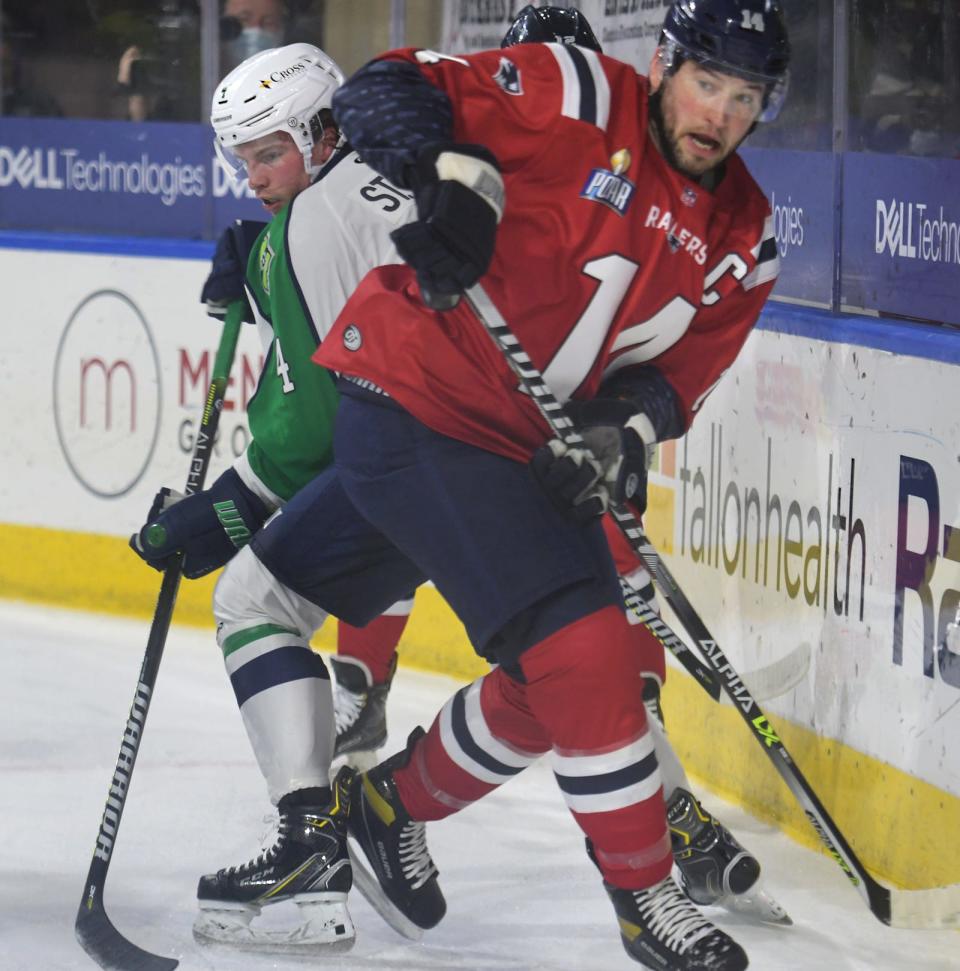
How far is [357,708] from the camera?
3229mm

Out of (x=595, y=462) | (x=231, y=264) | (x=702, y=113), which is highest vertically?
(x=702, y=113)

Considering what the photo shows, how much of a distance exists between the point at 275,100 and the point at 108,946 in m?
1.19

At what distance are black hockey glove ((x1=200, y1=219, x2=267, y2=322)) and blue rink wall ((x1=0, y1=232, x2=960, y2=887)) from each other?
0.91 meters

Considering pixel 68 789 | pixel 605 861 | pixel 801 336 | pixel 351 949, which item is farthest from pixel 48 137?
pixel 605 861

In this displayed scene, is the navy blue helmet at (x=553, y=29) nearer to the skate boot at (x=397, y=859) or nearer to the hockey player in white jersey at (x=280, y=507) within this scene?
the hockey player in white jersey at (x=280, y=507)

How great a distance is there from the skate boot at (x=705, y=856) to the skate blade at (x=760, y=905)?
1 centimetres

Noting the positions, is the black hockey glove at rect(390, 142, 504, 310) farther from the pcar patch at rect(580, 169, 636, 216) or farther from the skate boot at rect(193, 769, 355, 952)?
the skate boot at rect(193, 769, 355, 952)

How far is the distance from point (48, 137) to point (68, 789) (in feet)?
7.20

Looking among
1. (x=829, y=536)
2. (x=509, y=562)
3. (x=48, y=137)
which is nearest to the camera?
(x=509, y=562)

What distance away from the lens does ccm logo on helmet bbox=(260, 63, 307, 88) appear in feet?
8.81

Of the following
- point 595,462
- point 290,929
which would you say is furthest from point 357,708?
point 595,462

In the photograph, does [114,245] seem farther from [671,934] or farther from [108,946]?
[671,934]

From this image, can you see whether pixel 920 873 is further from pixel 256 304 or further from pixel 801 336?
pixel 256 304

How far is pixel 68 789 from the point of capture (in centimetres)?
324
